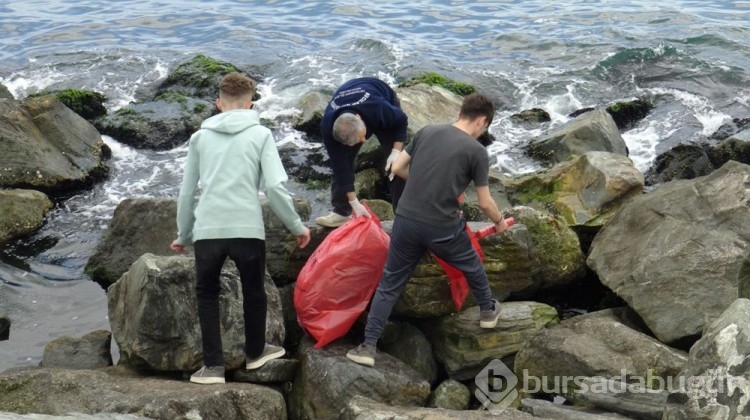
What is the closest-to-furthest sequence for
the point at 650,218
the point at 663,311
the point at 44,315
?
1. the point at 663,311
2. the point at 650,218
3. the point at 44,315

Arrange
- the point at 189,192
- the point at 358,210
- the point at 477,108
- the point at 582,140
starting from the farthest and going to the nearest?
the point at 582,140
the point at 358,210
the point at 477,108
the point at 189,192

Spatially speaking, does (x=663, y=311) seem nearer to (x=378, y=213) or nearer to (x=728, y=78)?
(x=378, y=213)

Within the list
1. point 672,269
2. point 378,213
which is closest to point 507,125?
point 378,213

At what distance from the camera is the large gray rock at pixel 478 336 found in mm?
6617

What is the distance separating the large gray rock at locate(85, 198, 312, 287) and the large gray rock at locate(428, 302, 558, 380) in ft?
4.69

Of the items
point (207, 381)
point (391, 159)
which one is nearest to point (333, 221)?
point (391, 159)

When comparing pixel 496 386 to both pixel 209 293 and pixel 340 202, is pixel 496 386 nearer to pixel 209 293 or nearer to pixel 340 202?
pixel 340 202

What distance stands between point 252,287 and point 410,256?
1.18m

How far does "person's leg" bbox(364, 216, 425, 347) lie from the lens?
6188 mm

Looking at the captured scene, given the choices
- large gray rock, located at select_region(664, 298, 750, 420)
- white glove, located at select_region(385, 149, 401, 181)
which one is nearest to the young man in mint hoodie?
white glove, located at select_region(385, 149, 401, 181)

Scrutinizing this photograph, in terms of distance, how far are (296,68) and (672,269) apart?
11915mm

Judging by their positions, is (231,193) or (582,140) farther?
(582,140)

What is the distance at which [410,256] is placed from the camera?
6199mm

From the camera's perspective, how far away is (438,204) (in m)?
6.00
